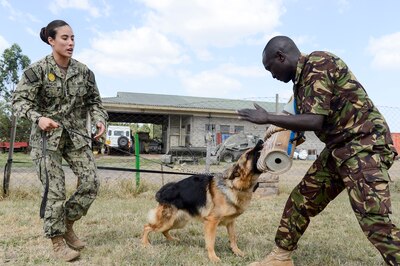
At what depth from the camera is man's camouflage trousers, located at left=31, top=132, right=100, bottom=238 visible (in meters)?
3.63

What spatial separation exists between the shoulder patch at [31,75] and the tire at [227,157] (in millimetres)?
15188

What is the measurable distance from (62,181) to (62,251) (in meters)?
0.68

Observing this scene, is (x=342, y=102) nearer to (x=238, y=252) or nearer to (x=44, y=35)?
(x=238, y=252)

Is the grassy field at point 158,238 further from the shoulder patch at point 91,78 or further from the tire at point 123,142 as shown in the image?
the tire at point 123,142

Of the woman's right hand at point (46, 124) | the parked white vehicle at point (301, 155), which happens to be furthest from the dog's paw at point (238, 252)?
the parked white vehicle at point (301, 155)

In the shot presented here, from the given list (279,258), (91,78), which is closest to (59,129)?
(91,78)

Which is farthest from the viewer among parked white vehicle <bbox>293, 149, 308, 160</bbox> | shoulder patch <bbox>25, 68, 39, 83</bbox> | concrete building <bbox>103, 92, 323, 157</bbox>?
parked white vehicle <bbox>293, 149, 308, 160</bbox>

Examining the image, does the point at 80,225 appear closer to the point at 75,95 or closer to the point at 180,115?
the point at 75,95

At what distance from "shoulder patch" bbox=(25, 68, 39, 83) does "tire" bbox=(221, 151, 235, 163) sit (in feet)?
49.8

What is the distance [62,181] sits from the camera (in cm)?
373

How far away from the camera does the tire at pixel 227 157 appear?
18516 millimetres

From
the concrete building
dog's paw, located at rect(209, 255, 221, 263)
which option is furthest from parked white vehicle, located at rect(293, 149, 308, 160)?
dog's paw, located at rect(209, 255, 221, 263)

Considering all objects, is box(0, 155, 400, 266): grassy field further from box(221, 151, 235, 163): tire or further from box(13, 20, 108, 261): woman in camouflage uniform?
box(221, 151, 235, 163): tire

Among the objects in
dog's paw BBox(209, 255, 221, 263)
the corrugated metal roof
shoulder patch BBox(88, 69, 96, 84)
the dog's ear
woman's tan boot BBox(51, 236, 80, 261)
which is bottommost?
dog's paw BBox(209, 255, 221, 263)
